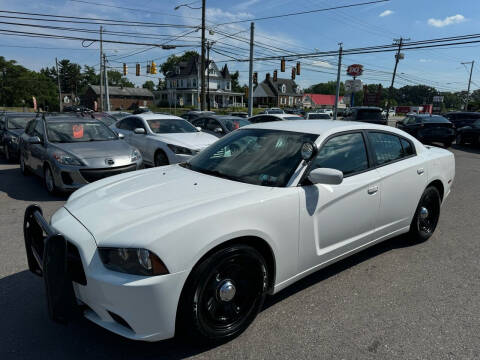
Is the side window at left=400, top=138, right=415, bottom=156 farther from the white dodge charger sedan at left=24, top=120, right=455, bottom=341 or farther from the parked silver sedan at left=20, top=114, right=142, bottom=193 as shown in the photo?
the parked silver sedan at left=20, top=114, right=142, bottom=193

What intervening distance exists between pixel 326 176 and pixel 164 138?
21.7 ft

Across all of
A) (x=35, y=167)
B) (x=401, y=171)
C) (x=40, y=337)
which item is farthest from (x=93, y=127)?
(x=401, y=171)

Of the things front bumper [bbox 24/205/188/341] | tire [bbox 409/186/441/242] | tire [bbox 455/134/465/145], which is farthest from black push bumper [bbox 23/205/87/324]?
tire [bbox 455/134/465/145]

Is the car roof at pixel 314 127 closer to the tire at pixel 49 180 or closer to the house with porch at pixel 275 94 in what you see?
the tire at pixel 49 180

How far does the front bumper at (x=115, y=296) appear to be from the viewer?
211cm

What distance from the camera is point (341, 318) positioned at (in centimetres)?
291

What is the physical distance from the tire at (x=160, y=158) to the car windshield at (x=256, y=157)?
16.4 feet

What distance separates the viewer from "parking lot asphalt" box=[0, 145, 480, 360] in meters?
2.49

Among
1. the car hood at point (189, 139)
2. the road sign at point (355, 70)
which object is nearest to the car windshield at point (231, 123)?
the car hood at point (189, 139)

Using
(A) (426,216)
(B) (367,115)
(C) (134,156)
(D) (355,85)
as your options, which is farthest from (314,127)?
(D) (355,85)

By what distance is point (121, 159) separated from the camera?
6766 millimetres

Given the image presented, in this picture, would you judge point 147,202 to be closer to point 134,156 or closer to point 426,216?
point 426,216

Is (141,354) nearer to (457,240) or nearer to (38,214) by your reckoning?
(38,214)

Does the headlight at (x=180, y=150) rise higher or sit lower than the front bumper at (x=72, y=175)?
higher
